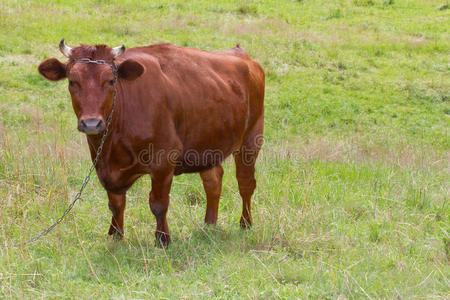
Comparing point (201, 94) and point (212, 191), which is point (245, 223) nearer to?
point (212, 191)

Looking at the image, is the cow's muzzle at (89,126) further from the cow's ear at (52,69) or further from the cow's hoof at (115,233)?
the cow's hoof at (115,233)

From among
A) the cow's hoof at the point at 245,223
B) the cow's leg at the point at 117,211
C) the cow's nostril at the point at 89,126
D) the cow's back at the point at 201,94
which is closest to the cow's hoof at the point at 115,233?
the cow's leg at the point at 117,211

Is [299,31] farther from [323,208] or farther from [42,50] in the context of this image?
[323,208]

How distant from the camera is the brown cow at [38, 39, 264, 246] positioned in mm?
4484

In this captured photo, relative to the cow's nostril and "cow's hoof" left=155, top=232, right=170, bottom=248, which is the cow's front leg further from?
the cow's nostril

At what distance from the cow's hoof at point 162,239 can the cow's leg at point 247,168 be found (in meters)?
0.91

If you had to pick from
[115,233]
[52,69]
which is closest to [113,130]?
[52,69]

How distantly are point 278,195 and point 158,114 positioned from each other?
6.03 ft

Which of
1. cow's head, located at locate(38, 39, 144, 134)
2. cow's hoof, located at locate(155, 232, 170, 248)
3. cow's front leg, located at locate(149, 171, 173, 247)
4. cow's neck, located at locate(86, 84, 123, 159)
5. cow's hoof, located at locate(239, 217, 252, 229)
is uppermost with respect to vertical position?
cow's head, located at locate(38, 39, 144, 134)

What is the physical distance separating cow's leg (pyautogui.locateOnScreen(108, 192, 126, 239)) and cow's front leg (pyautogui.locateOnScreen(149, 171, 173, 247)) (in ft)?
1.20

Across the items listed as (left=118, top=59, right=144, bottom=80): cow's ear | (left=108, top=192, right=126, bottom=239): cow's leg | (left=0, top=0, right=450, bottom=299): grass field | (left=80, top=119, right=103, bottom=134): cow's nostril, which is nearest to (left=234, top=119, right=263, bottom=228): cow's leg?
(left=0, top=0, right=450, bottom=299): grass field

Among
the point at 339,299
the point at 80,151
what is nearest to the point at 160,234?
the point at 339,299

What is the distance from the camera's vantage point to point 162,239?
509 centimetres

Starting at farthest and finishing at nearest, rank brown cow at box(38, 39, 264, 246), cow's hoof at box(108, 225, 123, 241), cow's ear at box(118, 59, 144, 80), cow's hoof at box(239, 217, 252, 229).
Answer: cow's hoof at box(239, 217, 252, 229), cow's hoof at box(108, 225, 123, 241), cow's ear at box(118, 59, 144, 80), brown cow at box(38, 39, 264, 246)
